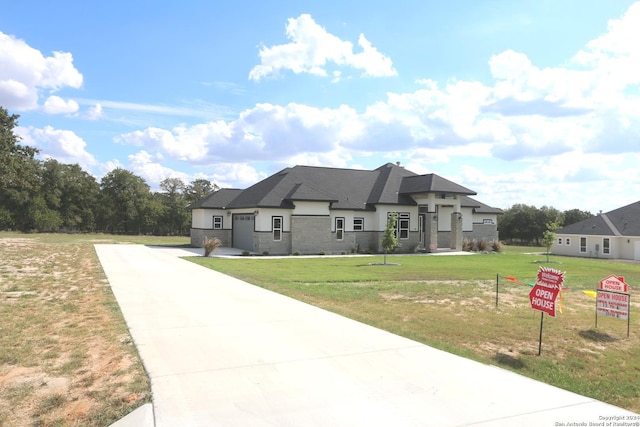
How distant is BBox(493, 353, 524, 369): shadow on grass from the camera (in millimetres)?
6642

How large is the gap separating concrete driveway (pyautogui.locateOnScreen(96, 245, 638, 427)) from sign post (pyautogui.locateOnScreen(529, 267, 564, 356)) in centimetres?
196

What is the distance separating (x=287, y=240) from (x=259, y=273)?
1267cm

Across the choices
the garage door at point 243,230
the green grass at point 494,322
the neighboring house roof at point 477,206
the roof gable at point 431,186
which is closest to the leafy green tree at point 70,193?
the garage door at point 243,230

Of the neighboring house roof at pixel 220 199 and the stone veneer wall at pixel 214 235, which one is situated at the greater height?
the neighboring house roof at pixel 220 199

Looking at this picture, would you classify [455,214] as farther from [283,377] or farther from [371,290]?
[283,377]

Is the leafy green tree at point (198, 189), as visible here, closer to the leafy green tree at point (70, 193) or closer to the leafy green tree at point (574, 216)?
the leafy green tree at point (70, 193)

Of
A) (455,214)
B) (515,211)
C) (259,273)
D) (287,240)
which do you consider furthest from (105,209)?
(515,211)

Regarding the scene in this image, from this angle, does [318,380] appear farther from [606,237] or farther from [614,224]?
[614,224]

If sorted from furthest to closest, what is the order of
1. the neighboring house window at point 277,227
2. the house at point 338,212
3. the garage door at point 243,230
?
1. the garage door at point 243,230
2. the house at point 338,212
3. the neighboring house window at point 277,227

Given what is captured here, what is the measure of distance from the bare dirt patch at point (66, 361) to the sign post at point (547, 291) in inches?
252

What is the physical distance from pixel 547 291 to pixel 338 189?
28231 mm

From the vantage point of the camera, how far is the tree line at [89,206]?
60938 millimetres

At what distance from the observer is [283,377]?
5.65 meters

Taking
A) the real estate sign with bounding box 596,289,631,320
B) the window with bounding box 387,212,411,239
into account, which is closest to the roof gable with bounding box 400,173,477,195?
the window with bounding box 387,212,411,239
